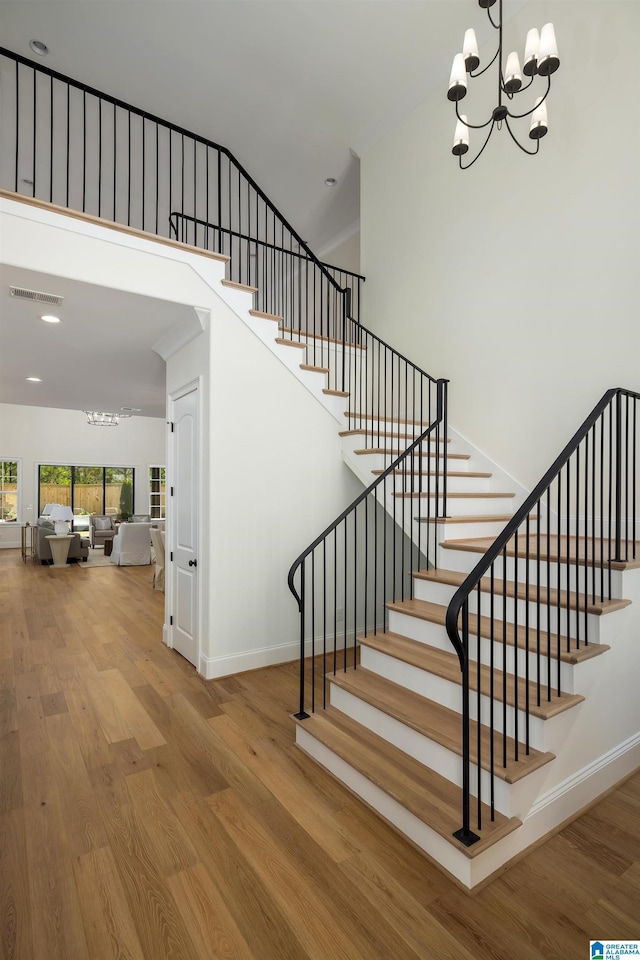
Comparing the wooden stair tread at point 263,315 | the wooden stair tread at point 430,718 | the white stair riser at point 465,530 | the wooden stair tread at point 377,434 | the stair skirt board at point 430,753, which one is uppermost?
the wooden stair tread at point 263,315

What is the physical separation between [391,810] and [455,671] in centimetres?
69

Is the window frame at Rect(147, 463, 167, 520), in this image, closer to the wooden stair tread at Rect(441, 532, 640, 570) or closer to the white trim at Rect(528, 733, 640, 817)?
the wooden stair tread at Rect(441, 532, 640, 570)

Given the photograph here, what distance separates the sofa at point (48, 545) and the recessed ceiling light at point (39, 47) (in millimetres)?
7723

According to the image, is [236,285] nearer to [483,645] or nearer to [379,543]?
[379,543]

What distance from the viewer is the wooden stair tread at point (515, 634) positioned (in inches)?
87.6

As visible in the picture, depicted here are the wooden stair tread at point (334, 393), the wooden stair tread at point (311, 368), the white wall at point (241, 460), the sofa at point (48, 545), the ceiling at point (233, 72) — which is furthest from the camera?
the sofa at point (48, 545)

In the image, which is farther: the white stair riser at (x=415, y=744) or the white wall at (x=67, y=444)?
the white wall at (x=67, y=444)

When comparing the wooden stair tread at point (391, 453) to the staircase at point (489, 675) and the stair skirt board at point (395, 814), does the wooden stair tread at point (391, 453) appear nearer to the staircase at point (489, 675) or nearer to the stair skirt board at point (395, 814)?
the staircase at point (489, 675)

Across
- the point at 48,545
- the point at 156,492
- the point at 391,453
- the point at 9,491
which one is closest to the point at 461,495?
the point at 391,453

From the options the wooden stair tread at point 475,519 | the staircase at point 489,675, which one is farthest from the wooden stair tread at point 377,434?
the wooden stair tread at point 475,519

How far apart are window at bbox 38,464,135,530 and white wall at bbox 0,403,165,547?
17 centimetres

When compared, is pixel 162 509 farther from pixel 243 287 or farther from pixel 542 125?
pixel 542 125

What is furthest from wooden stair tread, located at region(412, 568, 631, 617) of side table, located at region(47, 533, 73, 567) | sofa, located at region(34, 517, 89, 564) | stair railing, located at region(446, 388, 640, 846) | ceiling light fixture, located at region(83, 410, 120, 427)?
ceiling light fixture, located at region(83, 410, 120, 427)

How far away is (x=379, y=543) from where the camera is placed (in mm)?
4965
